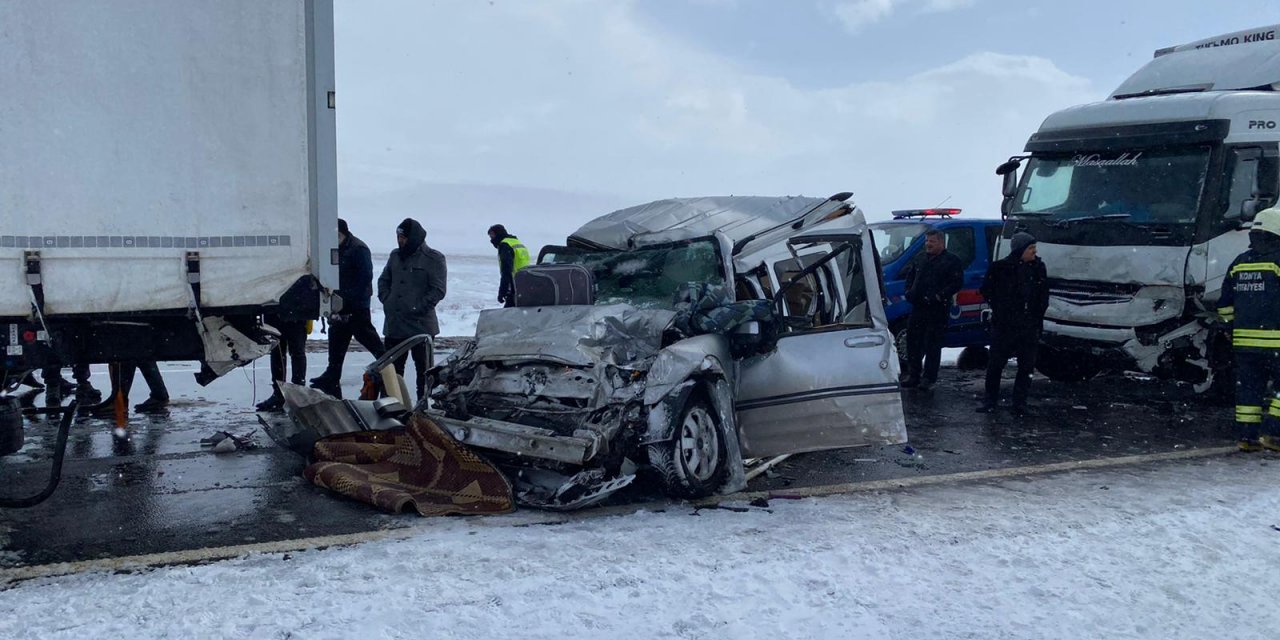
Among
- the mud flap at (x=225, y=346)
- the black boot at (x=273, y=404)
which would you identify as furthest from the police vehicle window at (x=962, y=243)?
the mud flap at (x=225, y=346)

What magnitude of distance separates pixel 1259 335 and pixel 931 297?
3.19 meters

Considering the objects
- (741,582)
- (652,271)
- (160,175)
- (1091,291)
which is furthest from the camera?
(1091,291)

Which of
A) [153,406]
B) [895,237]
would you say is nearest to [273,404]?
[153,406]

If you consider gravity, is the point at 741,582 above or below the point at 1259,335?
below

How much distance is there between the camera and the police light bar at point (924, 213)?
42.2 feet

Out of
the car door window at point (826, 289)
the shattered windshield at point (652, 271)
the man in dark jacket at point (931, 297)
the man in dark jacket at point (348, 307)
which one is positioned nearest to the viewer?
the shattered windshield at point (652, 271)

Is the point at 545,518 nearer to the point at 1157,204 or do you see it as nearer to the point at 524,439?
the point at 524,439

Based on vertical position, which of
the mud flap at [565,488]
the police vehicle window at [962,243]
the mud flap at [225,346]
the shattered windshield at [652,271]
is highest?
the police vehicle window at [962,243]

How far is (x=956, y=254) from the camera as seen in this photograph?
11.9 meters

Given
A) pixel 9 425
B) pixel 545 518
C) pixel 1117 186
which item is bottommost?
pixel 545 518

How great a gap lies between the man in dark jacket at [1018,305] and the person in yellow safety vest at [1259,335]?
168cm

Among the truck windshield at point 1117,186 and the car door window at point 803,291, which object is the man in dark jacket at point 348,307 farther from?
the truck windshield at point 1117,186

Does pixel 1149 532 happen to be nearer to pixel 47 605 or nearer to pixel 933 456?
pixel 933 456

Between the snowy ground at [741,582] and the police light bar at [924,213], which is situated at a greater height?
the police light bar at [924,213]
